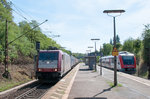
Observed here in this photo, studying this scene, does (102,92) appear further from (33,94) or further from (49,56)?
(49,56)

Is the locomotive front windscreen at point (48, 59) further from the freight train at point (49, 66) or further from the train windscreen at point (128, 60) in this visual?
the train windscreen at point (128, 60)

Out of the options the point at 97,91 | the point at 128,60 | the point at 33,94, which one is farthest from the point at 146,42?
the point at 33,94

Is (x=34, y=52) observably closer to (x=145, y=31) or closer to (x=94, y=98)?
(x=94, y=98)

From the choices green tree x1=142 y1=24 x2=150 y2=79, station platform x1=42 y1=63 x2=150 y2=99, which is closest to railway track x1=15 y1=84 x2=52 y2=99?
station platform x1=42 y1=63 x2=150 y2=99

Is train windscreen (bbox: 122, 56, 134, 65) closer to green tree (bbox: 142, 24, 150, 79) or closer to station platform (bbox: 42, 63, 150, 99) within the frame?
green tree (bbox: 142, 24, 150, 79)

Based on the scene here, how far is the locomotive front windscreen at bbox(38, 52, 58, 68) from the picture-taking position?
16.7 m

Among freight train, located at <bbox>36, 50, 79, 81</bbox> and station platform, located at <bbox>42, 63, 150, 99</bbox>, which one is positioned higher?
freight train, located at <bbox>36, 50, 79, 81</bbox>

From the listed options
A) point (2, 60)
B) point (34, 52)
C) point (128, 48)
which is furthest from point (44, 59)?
point (128, 48)

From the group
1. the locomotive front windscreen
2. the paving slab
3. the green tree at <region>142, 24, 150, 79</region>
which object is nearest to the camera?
the paving slab

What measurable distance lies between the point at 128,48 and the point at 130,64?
39.1 meters

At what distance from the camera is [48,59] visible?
669 inches

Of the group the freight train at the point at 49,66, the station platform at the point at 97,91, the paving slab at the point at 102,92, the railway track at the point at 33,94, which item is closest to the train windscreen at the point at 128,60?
the station platform at the point at 97,91

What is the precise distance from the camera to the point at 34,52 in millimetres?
28109

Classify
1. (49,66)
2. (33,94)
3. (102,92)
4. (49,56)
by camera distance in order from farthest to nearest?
(49,56)
(49,66)
(33,94)
(102,92)
